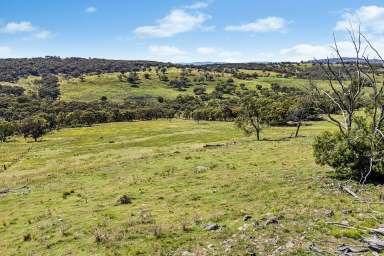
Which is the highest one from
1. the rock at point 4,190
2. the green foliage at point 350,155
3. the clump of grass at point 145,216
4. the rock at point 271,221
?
the green foliage at point 350,155

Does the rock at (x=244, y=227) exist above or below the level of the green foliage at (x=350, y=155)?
below

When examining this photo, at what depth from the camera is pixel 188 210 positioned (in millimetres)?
28391

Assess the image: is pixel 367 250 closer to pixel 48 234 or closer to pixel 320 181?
pixel 320 181

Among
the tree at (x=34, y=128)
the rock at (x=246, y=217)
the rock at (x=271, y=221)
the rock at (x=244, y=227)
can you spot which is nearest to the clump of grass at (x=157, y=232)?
the rock at (x=244, y=227)

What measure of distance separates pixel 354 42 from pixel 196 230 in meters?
13.6

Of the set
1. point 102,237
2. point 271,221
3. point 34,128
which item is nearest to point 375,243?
point 271,221

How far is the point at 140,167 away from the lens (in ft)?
176

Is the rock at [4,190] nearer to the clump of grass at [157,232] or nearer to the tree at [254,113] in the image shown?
the clump of grass at [157,232]

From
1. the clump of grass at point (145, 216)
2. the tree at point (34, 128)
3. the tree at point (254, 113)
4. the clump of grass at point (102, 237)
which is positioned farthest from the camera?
the tree at point (34, 128)

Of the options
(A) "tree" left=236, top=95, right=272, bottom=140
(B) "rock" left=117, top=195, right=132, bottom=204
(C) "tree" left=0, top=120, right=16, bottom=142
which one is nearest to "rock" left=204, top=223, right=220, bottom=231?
(B) "rock" left=117, top=195, right=132, bottom=204

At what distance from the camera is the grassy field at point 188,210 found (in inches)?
802

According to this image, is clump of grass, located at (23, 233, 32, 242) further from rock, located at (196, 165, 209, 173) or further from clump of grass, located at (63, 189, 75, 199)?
rock, located at (196, 165, 209, 173)

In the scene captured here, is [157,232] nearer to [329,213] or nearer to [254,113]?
[329,213]

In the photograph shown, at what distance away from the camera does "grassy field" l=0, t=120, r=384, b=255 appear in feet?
66.8
